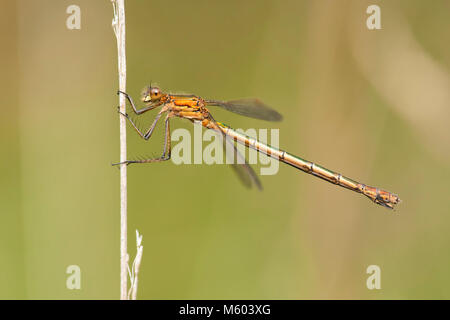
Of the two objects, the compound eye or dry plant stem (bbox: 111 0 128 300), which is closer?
dry plant stem (bbox: 111 0 128 300)

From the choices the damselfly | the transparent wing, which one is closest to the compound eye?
the damselfly

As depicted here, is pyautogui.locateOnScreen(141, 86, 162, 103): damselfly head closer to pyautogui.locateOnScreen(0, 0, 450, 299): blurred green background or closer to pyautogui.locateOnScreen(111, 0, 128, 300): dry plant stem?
pyautogui.locateOnScreen(0, 0, 450, 299): blurred green background

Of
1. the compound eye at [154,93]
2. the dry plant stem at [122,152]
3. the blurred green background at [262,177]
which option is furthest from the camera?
the blurred green background at [262,177]

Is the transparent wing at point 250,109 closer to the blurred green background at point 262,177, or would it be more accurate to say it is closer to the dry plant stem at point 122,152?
the blurred green background at point 262,177

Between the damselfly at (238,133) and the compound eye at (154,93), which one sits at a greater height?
the compound eye at (154,93)

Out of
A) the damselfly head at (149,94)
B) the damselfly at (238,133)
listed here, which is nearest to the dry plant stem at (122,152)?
the damselfly at (238,133)

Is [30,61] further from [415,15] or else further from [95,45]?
[415,15]

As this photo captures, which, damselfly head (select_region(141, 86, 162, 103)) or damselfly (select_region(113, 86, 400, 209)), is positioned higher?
damselfly head (select_region(141, 86, 162, 103))
